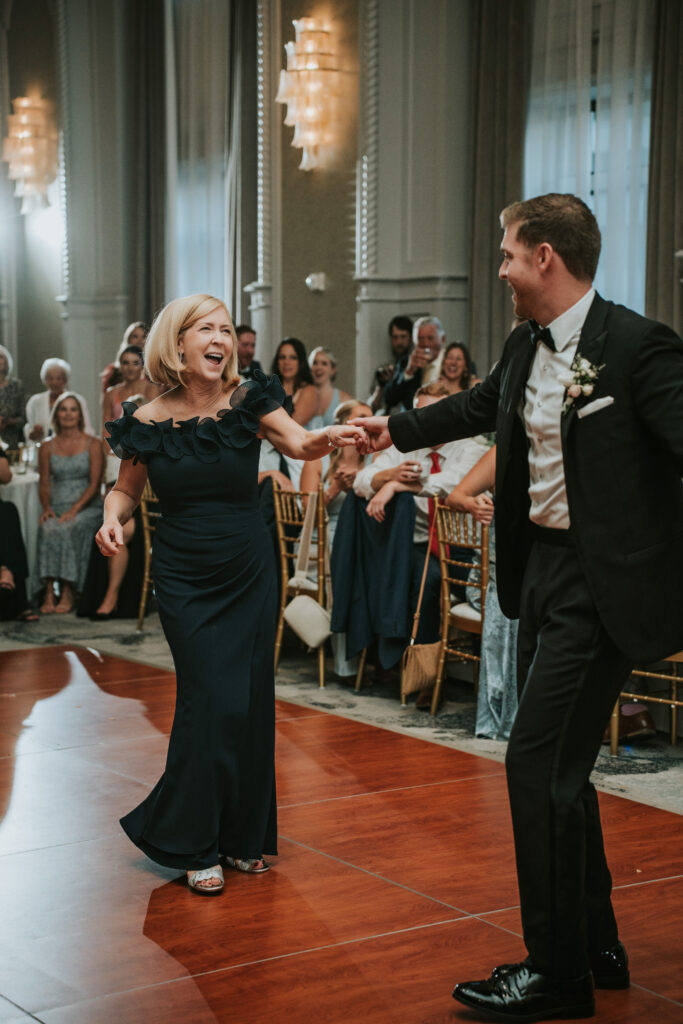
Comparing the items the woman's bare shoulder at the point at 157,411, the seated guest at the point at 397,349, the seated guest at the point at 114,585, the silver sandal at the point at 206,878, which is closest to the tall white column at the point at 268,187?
the seated guest at the point at 397,349

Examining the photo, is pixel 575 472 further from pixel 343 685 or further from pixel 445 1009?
pixel 343 685

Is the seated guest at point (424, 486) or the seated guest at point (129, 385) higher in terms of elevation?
the seated guest at point (129, 385)

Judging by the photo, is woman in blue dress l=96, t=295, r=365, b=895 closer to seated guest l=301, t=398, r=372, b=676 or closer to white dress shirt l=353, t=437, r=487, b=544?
white dress shirt l=353, t=437, r=487, b=544

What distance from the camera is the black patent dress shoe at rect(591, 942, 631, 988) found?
278cm

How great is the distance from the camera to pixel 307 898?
11.1ft

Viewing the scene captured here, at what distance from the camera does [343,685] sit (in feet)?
20.3

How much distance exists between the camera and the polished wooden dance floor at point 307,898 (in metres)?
2.78

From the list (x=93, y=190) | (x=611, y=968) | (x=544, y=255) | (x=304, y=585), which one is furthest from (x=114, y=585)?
(x=93, y=190)

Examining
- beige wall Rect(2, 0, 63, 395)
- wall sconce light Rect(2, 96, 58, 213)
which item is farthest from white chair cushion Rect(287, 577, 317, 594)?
wall sconce light Rect(2, 96, 58, 213)

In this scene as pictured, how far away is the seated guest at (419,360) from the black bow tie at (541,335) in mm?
5400

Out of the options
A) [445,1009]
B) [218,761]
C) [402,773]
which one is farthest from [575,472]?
[402,773]

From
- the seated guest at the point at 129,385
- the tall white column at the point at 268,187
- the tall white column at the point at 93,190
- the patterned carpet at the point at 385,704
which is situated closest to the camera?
the patterned carpet at the point at 385,704

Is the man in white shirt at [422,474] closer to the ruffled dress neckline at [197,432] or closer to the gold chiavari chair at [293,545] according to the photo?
the gold chiavari chair at [293,545]

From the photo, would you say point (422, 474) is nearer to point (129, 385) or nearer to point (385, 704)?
point (385, 704)
